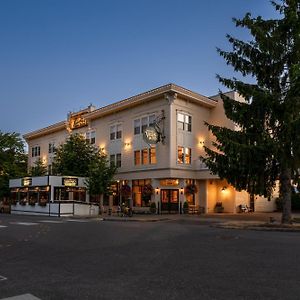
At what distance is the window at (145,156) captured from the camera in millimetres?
38875

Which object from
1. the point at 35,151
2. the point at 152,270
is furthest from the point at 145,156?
the point at 152,270

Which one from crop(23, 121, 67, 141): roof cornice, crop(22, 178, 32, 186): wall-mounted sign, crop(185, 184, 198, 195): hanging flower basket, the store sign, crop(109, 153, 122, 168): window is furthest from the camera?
crop(23, 121, 67, 141): roof cornice

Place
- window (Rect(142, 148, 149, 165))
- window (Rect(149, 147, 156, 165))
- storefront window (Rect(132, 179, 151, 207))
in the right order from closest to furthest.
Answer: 1. window (Rect(149, 147, 156, 165))
2. storefront window (Rect(132, 179, 151, 207))
3. window (Rect(142, 148, 149, 165))

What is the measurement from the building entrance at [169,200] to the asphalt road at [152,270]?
942 inches

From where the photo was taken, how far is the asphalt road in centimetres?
676

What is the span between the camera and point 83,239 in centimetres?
1541

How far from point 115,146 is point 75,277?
35994 mm

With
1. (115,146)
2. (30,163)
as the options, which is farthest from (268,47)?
(30,163)

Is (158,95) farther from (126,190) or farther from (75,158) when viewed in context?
(75,158)

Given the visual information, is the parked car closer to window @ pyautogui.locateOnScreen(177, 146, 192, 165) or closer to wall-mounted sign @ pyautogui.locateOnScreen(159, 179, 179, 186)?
wall-mounted sign @ pyautogui.locateOnScreen(159, 179, 179, 186)

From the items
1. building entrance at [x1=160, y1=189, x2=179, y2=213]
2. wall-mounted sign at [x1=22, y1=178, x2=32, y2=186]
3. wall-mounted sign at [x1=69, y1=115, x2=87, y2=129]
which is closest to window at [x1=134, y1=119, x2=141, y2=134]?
building entrance at [x1=160, y1=189, x2=179, y2=213]

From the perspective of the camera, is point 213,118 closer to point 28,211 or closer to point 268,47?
point 268,47

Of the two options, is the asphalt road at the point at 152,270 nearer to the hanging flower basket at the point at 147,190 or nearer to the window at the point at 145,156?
the hanging flower basket at the point at 147,190

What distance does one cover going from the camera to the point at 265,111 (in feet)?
75.4
